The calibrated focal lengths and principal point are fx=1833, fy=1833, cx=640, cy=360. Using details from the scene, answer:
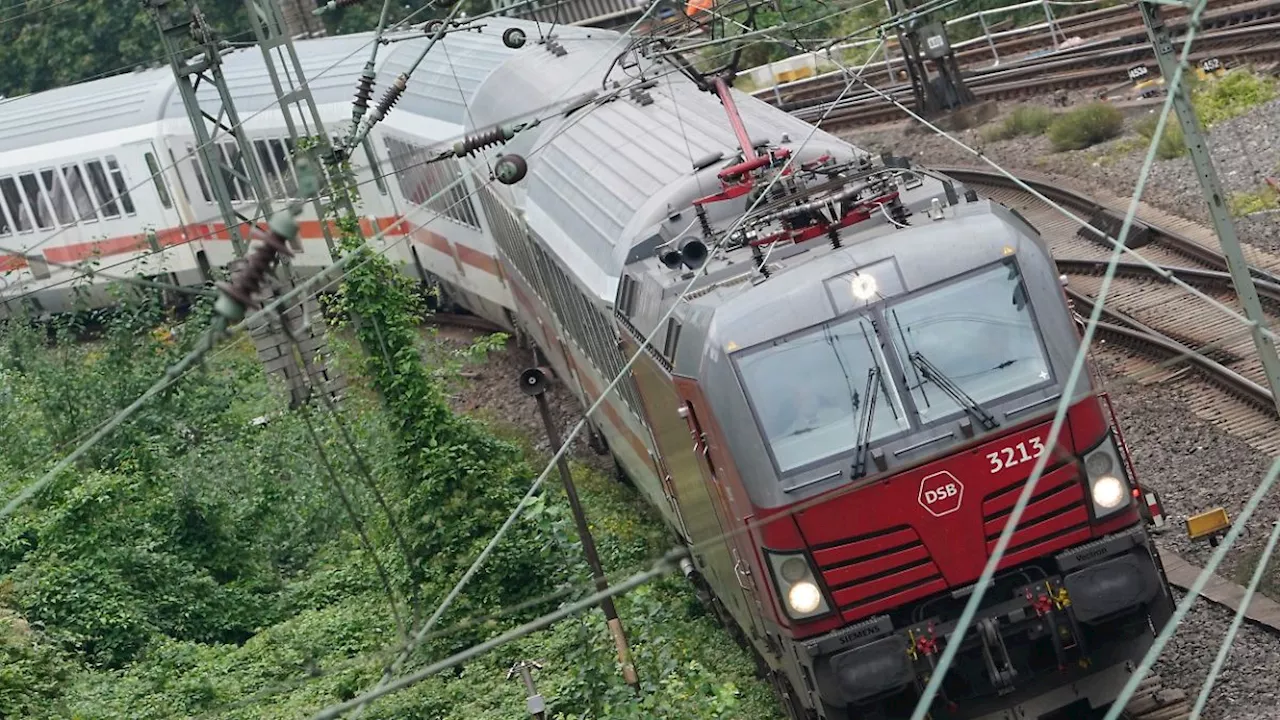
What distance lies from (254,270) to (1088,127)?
18.6 meters

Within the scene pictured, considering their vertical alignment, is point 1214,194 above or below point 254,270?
below

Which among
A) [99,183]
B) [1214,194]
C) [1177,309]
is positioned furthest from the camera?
[99,183]

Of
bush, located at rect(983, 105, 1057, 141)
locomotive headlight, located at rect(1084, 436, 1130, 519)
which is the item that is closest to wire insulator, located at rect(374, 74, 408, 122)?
locomotive headlight, located at rect(1084, 436, 1130, 519)

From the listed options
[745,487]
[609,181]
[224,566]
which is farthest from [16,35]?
[745,487]

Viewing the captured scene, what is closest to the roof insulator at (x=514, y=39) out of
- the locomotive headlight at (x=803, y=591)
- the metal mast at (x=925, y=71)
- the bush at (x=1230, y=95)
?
the bush at (x=1230, y=95)

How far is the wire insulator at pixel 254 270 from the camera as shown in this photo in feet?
20.9

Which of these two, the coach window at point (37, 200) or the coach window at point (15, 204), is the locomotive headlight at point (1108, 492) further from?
the coach window at point (15, 204)

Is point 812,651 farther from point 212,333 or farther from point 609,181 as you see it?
point 609,181

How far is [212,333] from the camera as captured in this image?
6.93 m

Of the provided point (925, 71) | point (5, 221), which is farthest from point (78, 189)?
point (925, 71)

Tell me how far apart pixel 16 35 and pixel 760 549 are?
143ft

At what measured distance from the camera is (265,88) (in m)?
27.9

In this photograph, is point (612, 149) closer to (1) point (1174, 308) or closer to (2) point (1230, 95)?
(1) point (1174, 308)

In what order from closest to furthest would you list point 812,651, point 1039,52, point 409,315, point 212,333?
point 212,333
point 812,651
point 409,315
point 1039,52
